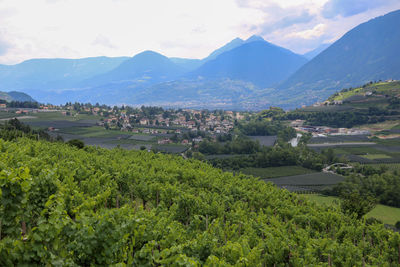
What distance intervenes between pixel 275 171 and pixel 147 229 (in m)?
72.7

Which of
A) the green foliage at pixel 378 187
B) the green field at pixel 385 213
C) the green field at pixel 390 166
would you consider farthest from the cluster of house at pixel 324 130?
the green field at pixel 385 213

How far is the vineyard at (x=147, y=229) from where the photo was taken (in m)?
7.82

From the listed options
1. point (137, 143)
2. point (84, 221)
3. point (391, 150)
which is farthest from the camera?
point (137, 143)

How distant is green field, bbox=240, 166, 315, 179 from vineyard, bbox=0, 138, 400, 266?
1707 inches

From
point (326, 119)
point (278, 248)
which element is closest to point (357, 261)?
point (278, 248)

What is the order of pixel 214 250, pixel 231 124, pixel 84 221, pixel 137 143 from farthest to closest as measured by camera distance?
pixel 231 124 < pixel 137 143 < pixel 214 250 < pixel 84 221

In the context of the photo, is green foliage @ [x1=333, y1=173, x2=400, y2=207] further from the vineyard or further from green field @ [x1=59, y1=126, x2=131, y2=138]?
green field @ [x1=59, y1=126, x2=131, y2=138]

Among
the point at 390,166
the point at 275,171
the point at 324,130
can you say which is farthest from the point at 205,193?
the point at 324,130

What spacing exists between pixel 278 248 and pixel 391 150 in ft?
331

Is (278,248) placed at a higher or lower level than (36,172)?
lower

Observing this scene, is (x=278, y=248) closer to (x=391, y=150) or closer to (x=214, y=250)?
(x=214, y=250)

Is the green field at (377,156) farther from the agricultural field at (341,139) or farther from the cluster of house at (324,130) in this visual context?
the cluster of house at (324,130)

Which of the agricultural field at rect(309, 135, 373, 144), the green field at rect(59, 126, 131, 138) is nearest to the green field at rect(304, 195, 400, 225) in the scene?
the agricultural field at rect(309, 135, 373, 144)

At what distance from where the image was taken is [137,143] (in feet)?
341
